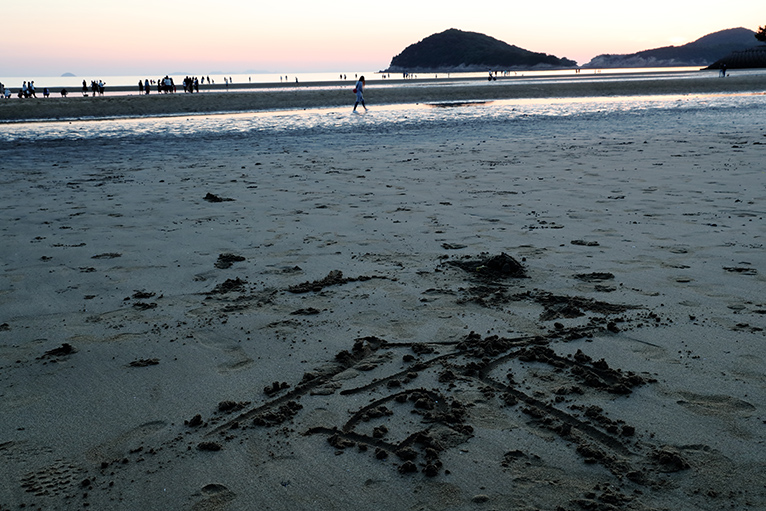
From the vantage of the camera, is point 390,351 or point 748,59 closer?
point 390,351

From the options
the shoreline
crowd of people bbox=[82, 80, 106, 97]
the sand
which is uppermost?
crowd of people bbox=[82, 80, 106, 97]

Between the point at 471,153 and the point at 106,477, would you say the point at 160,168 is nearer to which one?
the point at 471,153

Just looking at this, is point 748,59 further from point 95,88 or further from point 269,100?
point 95,88

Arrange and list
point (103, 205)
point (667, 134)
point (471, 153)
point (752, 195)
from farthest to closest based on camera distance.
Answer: point (667, 134), point (471, 153), point (103, 205), point (752, 195)

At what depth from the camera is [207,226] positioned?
643 centimetres

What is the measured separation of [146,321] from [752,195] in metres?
6.90

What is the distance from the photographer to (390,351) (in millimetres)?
3514

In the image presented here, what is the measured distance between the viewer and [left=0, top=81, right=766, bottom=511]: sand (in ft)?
7.91

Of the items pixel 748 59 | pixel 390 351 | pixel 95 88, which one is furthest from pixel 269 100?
pixel 748 59

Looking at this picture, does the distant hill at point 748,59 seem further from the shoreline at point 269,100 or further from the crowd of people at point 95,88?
the crowd of people at point 95,88

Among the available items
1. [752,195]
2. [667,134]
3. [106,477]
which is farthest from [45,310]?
[667,134]

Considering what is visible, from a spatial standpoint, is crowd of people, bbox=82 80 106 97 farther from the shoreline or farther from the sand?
the sand

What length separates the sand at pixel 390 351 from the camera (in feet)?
7.91

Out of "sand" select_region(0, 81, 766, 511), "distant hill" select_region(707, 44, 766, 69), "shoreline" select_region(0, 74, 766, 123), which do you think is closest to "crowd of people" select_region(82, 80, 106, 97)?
"shoreline" select_region(0, 74, 766, 123)
